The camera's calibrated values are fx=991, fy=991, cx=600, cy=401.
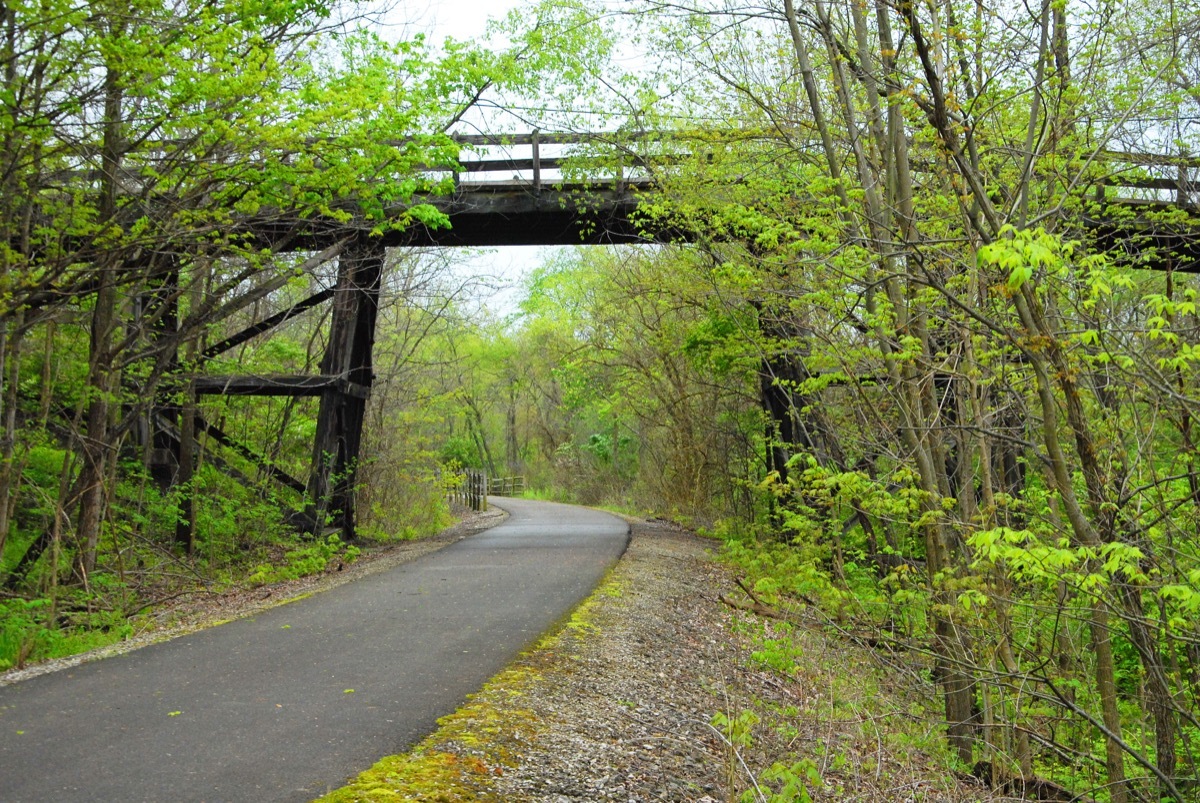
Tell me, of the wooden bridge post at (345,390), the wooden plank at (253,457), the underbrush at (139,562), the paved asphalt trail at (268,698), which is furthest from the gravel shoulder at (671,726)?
the wooden plank at (253,457)

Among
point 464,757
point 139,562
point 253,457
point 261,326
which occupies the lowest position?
point 139,562

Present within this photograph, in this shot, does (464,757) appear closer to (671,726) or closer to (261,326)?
(671,726)

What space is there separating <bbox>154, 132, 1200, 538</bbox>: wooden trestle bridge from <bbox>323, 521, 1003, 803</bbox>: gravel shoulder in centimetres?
645

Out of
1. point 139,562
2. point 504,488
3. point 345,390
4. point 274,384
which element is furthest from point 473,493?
point 139,562

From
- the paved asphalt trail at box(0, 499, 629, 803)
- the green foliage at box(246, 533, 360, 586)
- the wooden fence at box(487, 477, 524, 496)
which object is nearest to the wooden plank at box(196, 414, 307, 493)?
the green foliage at box(246, 533, 360, 586)

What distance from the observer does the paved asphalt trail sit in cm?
455

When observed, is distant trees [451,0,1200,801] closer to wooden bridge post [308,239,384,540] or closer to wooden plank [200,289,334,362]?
wooden bridge post [308,239,384,540]

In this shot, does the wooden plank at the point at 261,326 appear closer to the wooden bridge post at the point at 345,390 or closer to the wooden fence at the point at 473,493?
the wooden bridge post at the point at 345,390

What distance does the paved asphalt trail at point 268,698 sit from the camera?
4547 mm

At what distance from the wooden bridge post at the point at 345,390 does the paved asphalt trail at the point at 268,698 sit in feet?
15.2

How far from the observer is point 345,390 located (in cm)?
1516

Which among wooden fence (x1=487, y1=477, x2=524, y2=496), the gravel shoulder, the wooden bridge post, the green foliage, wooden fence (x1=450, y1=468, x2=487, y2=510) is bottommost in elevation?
wooden fence (x1=487, y1=477, x2=524, y2=496)

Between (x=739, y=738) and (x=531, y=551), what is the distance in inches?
414

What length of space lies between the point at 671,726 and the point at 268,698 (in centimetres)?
247
